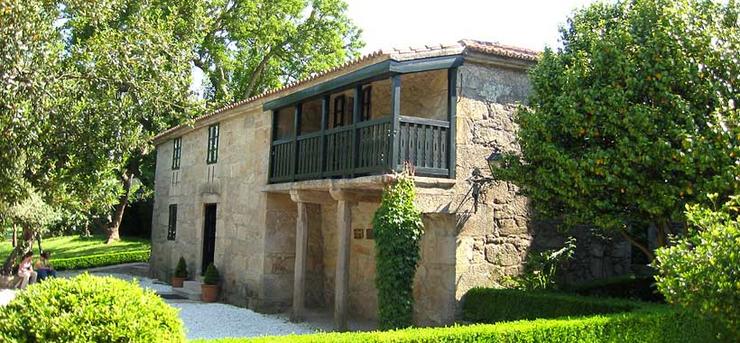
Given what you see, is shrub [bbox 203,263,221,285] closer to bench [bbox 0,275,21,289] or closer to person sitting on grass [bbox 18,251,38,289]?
person sitting on grass [bbox 18,251,38,289]

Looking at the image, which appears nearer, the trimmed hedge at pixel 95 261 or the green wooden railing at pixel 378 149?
the green wooden railing at pixel 378 149

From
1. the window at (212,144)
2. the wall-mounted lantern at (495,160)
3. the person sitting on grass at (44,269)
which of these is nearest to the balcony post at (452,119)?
the wall-mounted lantern at (495,160)

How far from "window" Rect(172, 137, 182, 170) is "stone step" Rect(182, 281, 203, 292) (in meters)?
4.28

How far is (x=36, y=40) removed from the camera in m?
9.07

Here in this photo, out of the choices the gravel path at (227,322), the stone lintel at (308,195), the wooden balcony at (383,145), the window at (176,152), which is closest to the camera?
the wooden balcony at (383,145)

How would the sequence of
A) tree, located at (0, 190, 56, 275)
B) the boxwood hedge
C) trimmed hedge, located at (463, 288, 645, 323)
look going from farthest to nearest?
tree, located at (0, 190, 56, 275) → trimmed hedge, located at (463, 288, 645, 323) → the boxwood hedge

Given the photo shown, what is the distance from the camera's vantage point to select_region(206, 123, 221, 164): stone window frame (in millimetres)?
17234

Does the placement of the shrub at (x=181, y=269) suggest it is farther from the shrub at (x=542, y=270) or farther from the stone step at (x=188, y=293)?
the shrub at (x=542, y=270)

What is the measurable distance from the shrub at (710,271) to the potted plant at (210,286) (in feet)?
37.3

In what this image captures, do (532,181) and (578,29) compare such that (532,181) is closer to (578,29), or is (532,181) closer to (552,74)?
(552,74)

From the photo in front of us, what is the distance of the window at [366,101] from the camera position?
12.7m

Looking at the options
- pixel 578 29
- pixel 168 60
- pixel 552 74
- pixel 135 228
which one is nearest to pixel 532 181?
pixel 552 74

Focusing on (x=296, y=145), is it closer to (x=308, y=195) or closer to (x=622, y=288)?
(x=308, y=195)

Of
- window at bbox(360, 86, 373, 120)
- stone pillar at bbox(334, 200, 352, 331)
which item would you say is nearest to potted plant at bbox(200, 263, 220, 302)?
stone pillar at bbox(334, 200, 352, 331)
